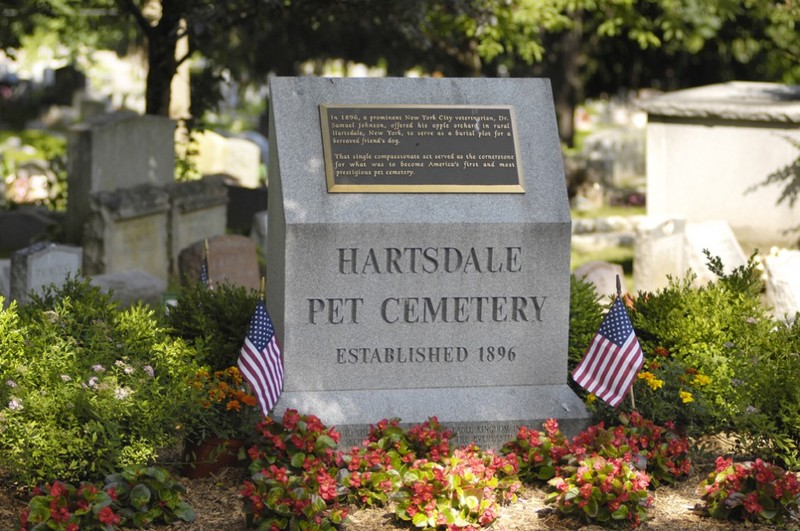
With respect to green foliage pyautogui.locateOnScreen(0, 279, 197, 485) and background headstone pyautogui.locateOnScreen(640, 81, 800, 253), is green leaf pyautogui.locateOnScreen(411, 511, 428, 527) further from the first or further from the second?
background headstone pyautogui.locateOnScreen(640, 81, 800, 253)

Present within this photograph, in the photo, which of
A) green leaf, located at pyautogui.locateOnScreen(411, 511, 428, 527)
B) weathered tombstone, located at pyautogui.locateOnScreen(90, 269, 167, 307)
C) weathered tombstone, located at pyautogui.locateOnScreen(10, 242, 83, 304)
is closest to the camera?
green leaf, located at pyautogui.locateOnScreen(411, 511, 428, 527)

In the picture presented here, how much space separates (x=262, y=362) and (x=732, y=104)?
8789 mm

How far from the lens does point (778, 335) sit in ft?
26.1

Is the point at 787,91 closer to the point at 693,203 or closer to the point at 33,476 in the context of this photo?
the point at 693,203

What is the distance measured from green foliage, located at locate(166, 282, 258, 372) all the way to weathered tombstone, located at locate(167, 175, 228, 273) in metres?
5.37

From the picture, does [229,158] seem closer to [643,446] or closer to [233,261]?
[233,261]

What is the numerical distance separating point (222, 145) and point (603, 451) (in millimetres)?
14632

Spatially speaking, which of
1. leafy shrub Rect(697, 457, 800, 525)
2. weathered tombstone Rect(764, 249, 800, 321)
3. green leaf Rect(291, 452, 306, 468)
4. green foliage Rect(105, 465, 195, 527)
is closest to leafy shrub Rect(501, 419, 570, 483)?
leafy shrub Rect(697, 457, 800, 525)

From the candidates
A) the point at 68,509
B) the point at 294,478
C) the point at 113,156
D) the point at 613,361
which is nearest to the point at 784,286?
the point at 613,361

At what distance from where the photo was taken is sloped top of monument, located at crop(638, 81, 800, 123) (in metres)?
13.5

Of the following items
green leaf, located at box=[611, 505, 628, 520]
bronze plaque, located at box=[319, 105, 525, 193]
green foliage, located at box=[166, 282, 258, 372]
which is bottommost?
green leaf, located at box=[611, 505, 628, 520]

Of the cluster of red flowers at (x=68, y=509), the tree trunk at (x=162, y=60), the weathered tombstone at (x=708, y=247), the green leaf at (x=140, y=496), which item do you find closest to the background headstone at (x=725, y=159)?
the weathered tombstone at (x=708, y=247)

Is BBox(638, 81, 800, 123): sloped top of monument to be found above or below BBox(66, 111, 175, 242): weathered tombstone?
above

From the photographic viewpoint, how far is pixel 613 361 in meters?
7.29
